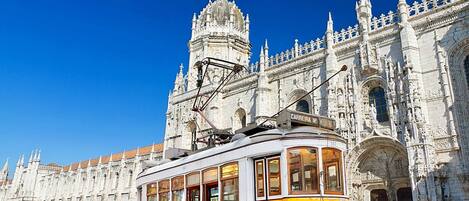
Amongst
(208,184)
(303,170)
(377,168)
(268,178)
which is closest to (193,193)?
(208,184)

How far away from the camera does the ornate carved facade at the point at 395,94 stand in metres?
20.7

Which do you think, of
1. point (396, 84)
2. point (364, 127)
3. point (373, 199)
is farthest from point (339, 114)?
point (373, 199)

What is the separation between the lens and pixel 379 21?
2536cm

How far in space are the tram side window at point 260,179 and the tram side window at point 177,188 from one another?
304 cm

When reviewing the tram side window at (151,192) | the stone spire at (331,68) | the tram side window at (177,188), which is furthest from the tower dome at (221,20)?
the tram side window at (177,188)

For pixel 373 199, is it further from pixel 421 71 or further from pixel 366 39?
pixel 366 39

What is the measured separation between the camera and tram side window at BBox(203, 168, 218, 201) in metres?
11.1

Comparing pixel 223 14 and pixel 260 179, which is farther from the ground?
pixel 223 14

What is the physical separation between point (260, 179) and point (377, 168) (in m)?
15.4

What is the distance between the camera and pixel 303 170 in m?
9.92

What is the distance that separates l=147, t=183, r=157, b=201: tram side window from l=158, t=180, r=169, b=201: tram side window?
1.29 ft

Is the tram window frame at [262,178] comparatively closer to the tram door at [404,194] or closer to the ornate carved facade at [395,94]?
the ornate carved facade at [395,94]

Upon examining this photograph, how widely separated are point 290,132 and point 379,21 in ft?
58.2

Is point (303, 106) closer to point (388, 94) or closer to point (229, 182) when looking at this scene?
point (388, 94)
